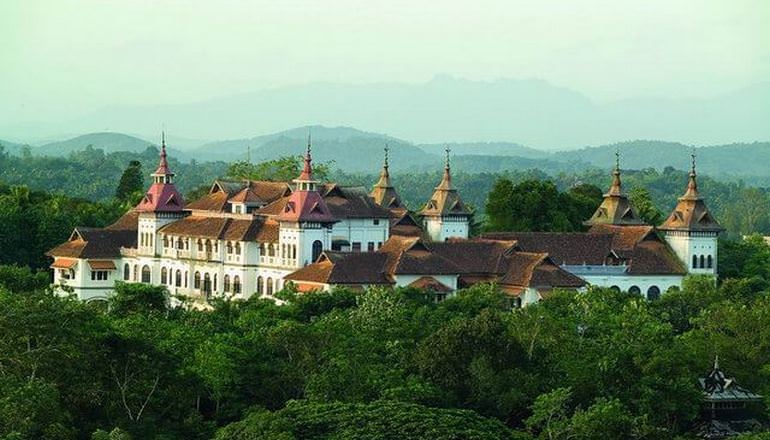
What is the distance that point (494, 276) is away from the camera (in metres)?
65.3

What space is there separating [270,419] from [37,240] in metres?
38.3

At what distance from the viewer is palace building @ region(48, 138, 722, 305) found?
64.0 metres

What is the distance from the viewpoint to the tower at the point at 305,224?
65.5 metres

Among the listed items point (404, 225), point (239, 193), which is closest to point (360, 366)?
point (239, 193)

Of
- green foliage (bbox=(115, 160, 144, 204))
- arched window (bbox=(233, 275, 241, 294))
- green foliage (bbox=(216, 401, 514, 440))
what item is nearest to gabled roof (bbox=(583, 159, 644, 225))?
arched window (bbox=(233, 275, 241, 294))

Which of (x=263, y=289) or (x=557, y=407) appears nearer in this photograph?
(x=557, y=407)

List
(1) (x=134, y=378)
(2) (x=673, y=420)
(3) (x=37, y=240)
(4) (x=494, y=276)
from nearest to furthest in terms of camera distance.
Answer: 1. (1) (x=134, y=378)
2. (2) (x=673, y=420)
3. (4) (x=494, y=276)
4. (3) (x=37, y=240)

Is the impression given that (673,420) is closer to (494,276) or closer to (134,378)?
(134,378)

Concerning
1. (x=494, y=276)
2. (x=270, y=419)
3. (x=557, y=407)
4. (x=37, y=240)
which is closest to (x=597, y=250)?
(x=494, y=276)

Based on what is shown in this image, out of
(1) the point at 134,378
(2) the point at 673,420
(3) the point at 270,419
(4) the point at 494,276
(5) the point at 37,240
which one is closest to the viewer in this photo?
(3) the point at 270,419

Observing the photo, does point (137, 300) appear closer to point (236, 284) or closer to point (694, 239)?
point (236, 284)

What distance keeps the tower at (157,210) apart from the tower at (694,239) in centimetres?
1619

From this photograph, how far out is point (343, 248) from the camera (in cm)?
6869

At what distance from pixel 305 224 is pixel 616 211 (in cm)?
1480
